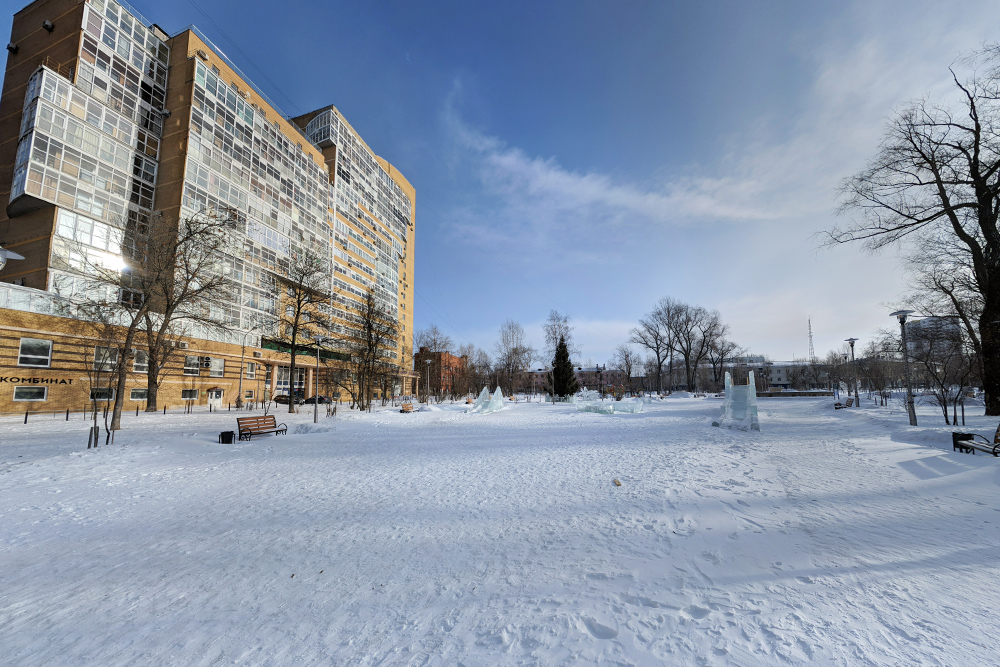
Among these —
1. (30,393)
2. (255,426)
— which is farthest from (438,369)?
(255,426)

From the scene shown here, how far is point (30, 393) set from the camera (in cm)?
2378

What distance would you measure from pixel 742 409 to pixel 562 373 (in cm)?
3093

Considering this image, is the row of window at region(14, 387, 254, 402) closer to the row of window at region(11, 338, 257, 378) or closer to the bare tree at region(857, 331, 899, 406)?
the row of window at region(11, 338, 257, 378)

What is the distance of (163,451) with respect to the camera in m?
11.2

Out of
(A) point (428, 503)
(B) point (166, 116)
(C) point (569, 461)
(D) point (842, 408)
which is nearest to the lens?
(A) point (428, 503)

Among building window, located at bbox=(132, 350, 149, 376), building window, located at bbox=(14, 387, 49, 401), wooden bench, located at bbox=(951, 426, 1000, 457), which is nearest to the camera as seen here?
wooden bench, located at bbox=(951, 426, 1000, 457)

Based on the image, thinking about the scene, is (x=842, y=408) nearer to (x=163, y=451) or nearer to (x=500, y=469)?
(x=500, y=469)

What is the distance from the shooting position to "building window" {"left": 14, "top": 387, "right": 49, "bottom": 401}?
76.2ft

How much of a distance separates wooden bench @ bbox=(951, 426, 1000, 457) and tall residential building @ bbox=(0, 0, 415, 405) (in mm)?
25355

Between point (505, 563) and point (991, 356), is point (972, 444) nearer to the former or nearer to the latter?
point (991, 356)

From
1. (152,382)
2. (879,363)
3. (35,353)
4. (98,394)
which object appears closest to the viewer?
(35,353)

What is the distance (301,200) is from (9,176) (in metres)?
22.9

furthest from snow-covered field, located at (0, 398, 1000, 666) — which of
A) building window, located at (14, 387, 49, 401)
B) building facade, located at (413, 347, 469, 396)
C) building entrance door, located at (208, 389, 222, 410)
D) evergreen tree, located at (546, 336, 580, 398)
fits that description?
building facade, located at (413, 347, 469, 396)

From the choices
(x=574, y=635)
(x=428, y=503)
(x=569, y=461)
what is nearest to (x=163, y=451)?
(x=428, y=503)
